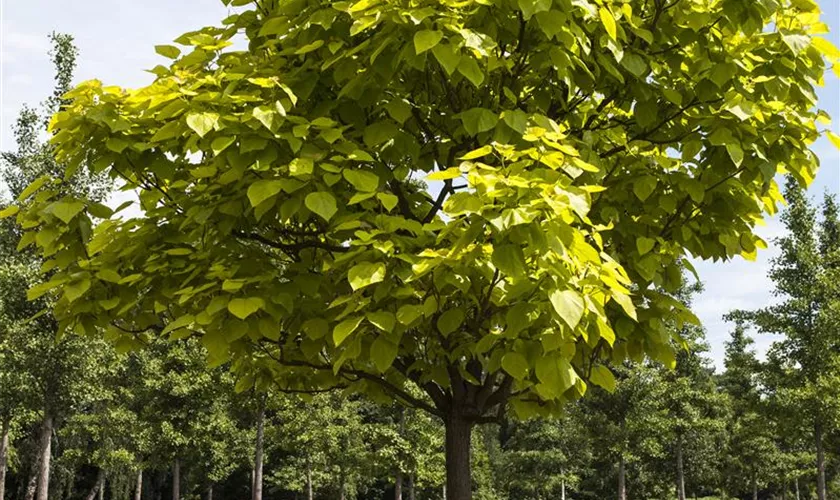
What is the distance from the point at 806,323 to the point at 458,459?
2392 centimetres

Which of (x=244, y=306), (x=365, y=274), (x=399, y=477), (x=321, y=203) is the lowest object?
(x=399, y=477)

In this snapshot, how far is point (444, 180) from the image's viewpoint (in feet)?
13.5

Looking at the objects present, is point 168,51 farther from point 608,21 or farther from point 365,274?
point 608,21

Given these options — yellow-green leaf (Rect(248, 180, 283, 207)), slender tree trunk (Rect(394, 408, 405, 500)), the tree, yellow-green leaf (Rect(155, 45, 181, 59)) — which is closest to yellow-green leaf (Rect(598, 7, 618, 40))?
yellow-green leaf (Rect(248, 180, 283, 207))

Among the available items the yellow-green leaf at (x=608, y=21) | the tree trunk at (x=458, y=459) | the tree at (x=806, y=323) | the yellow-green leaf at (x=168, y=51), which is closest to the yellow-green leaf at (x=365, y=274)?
the yellow-green leaf at (x=608, y=21)

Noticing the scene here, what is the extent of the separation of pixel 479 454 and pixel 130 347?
37.1 meters

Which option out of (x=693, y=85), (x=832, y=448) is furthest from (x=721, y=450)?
(x=693, y=85)

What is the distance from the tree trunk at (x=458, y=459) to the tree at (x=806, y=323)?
A: 2210cm

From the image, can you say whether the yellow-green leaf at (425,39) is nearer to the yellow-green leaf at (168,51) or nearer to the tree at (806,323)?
the yellow-green leaf at (168,51)

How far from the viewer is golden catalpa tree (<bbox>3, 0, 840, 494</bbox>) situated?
3.03 metres

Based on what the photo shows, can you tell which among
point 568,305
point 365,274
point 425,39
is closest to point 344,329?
point 365,274

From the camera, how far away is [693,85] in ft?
13.7

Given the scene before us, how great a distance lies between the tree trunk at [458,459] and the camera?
452 cm

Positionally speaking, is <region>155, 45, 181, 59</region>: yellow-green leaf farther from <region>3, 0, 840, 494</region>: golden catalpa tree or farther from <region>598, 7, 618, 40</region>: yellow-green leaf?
<region>598, 7, 618, 40</region>: yellow-green leaf
